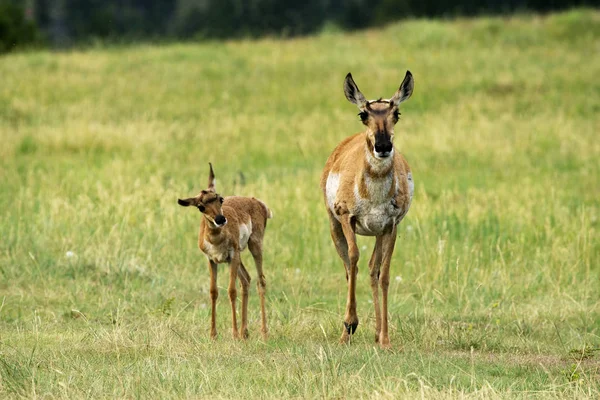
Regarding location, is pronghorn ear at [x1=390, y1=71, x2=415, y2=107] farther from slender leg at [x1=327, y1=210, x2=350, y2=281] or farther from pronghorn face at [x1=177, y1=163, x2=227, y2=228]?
pronghorn face at [x1=177, y1=163, x2=227, y2=228]

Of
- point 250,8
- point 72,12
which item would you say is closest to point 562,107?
point 250,8

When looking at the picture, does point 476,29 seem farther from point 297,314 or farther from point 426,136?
point 297,314

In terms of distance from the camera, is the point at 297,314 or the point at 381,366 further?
the point at 297,314

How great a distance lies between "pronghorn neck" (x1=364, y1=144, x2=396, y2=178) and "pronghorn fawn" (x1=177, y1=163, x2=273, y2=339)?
4.11ft

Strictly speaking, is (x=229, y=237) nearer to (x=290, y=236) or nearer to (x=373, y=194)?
(x=373, y=194)

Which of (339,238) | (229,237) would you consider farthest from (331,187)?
(229,237)

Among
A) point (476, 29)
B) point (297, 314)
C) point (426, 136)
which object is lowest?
point (297, 314)

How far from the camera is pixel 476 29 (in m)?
40.8

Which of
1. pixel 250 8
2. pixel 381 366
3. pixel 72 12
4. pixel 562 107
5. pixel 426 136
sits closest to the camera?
pixel 381 366

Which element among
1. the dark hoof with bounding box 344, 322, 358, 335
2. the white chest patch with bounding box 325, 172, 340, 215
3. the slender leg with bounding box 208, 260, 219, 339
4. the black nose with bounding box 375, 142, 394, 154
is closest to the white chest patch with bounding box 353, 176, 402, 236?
the white chest patch with bounding box 325, 172, 340, 215

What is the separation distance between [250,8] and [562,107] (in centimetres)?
5369

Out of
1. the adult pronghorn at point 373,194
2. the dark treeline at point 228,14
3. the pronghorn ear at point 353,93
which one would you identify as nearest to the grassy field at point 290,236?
the adult pronghorn at point 373,194

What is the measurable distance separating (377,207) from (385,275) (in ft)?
2.11

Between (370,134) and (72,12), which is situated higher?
(72,12)
